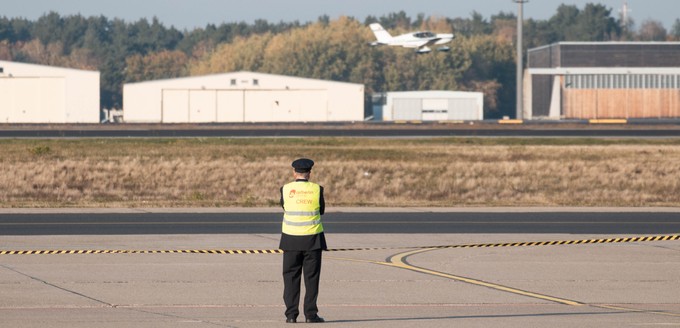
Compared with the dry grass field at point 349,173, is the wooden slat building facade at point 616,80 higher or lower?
higher

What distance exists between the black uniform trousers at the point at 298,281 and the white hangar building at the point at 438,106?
110 metres

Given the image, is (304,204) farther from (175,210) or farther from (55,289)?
(175,210)

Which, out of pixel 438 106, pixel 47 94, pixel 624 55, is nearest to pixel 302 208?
pixel 47 94

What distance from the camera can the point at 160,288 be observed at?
1739cm

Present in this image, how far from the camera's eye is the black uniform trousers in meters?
14.1

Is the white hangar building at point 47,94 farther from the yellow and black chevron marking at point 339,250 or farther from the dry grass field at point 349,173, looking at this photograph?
the yellow and black chevron marking at point 339,250

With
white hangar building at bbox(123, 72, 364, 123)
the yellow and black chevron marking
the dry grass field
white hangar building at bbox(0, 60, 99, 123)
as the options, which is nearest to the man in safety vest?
the yellow and black chevron marking

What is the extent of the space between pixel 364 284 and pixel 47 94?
96.8 metres

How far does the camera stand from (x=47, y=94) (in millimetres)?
110125

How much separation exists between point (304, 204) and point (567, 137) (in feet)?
213

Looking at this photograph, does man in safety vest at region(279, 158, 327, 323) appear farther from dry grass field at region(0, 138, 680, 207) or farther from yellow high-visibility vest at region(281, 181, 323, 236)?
dry grass field at region(0, 138, 680, 207)

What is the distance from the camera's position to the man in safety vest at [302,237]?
14062mm

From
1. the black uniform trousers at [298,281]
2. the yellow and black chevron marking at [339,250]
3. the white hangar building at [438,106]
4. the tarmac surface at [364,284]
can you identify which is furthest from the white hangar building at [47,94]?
the black uniform trousers at [298,281]

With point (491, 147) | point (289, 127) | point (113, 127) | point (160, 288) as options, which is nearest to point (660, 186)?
point (491, 147)
